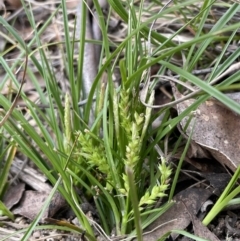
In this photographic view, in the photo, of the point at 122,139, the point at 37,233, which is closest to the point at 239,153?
the point at 122,139

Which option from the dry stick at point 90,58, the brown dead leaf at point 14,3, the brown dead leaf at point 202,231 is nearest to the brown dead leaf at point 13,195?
the dry stick at point 90,58

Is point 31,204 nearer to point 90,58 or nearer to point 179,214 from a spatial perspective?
point 179,214

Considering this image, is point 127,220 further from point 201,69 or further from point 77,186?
point 201,69

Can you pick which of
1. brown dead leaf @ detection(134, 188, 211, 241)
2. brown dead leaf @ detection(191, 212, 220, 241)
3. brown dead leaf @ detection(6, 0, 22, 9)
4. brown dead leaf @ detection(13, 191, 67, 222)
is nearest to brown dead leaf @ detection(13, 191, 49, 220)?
brown dead leaf @ detection(13, 191, 67, 222)

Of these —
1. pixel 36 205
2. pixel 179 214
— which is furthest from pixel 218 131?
pixel 36 205

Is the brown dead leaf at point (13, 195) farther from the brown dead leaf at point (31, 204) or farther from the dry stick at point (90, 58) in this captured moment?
the dry stick at point (90, 58)

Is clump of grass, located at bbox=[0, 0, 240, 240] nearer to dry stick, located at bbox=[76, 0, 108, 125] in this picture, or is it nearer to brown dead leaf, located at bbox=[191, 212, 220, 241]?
brown dead leaf, located at bbox=[191, 212, 220, 241]
